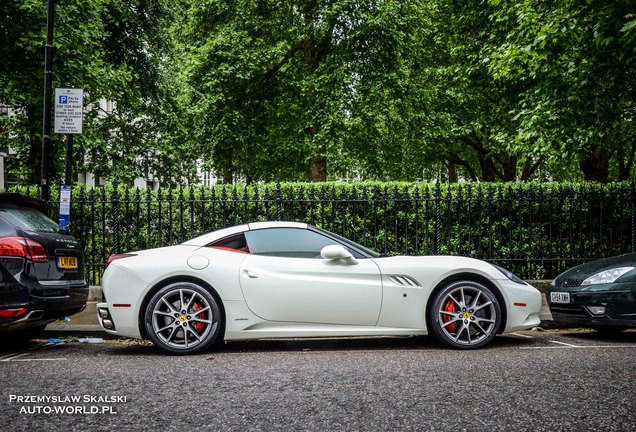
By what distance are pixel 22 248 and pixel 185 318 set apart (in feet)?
5.77

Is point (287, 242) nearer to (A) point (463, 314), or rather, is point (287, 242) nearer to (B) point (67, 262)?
(A) point (463, 314)

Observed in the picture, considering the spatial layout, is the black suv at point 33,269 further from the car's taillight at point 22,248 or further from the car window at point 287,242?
the car window at point 287,242

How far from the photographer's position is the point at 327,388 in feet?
15.4

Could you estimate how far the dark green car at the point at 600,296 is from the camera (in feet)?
22.5

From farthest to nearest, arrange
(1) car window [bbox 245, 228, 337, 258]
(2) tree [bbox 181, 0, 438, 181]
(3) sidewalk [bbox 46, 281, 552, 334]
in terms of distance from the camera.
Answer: (2) tree [bbox 181, 0, 438, 181]
(3) sidewalk [bbox 46, 281, 552, 334]
(1) car window [bbox 245, 228, 337, 258]

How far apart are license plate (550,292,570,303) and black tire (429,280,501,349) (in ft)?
4.35

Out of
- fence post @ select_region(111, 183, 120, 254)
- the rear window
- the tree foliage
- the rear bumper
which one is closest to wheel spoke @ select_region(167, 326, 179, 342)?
the rear bumper

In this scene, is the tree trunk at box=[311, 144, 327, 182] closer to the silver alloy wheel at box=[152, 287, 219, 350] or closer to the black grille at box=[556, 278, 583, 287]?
the black grille at box=[556, 278, 583, 287]

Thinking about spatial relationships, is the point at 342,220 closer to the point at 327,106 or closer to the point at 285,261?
the point at 285,261

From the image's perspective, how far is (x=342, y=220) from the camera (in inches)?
429

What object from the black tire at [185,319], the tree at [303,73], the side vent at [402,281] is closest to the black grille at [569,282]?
the side vent at [402,281]

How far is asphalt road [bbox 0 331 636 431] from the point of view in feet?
12.5

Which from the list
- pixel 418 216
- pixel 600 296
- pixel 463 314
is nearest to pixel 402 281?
pixel 463 314

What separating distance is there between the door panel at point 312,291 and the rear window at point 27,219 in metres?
2.27
